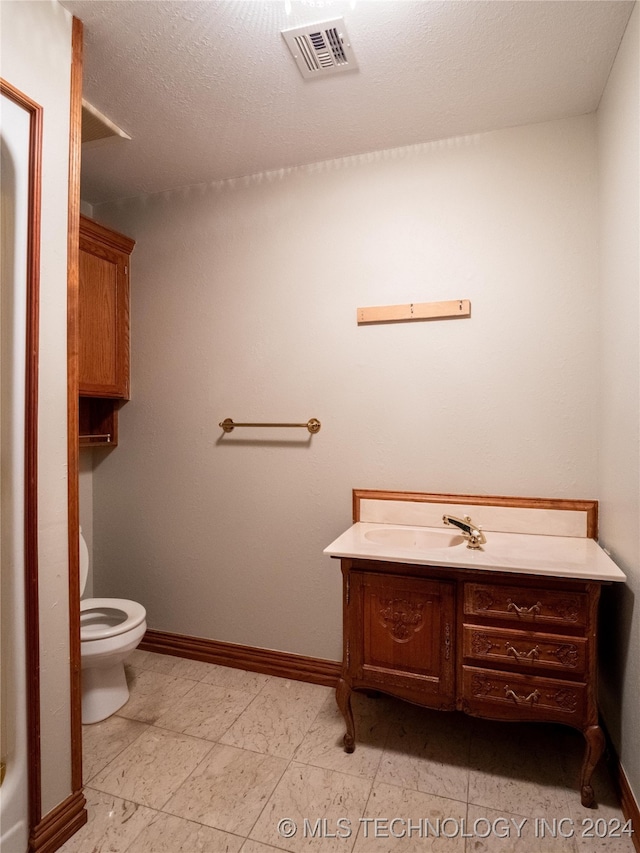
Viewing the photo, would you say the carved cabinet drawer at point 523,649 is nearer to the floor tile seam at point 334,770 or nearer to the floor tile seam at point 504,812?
the floor tile seam at point 504,812

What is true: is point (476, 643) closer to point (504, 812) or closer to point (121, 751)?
point (504, 812)

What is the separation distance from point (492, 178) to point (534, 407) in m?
0.99

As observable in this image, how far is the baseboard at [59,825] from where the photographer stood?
→ 4.20ft

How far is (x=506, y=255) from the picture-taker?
194cm

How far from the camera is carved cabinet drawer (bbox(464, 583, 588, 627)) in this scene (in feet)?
4.78

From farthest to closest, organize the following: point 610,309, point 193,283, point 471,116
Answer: point 193,283 < point 471,116 < point 610,309

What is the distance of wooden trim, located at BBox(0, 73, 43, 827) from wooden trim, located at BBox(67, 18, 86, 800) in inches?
4.7

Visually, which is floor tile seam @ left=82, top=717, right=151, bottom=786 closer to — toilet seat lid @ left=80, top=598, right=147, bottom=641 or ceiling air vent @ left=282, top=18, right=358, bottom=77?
toilet seat lid @ left=80, top=598, right=147, bottom=641

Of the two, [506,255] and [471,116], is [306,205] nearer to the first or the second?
[471,116]

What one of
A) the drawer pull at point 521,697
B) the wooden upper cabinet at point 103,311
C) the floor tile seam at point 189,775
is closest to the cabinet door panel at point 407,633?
the drawer pull at point 521,697

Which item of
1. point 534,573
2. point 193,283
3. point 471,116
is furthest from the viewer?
point 193,283

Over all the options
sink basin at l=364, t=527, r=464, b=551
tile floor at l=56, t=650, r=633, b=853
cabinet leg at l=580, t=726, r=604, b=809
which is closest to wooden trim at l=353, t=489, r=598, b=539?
sink basin at l=364, t=527, r=464, b=551

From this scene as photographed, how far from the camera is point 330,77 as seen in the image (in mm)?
1644

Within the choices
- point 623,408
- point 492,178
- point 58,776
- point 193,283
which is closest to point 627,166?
point 492,178
